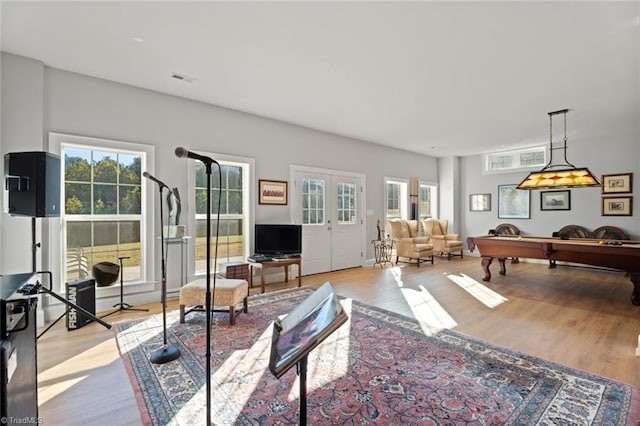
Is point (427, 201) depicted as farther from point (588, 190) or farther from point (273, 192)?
point (273, 192)

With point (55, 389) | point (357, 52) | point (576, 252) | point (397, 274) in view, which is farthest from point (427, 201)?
point (55, 389)

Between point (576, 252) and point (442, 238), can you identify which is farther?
point (442, 238)

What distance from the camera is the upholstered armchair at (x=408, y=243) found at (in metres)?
6.98

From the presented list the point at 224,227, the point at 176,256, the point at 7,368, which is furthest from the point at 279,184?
the point at 7,368

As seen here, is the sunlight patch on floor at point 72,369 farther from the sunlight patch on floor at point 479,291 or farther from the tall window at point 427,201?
the tall window at point 427,201

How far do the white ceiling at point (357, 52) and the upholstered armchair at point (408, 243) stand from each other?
3066mm

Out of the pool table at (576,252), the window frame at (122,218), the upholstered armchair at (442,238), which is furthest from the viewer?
the upholstered armchair at (442,238)

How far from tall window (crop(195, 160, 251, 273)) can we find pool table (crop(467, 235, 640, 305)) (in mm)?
4061

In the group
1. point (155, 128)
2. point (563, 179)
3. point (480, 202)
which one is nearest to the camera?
point (155, 128)

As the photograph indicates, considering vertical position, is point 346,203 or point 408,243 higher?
point 346,203

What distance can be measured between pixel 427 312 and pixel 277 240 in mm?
2540

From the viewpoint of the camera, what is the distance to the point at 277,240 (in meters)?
5.05

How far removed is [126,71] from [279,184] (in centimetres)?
268

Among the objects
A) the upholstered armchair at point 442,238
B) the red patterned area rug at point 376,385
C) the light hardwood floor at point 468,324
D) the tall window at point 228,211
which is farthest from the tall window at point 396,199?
the red patterned area rug at point 376,385
